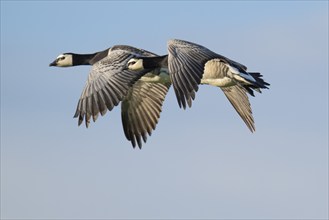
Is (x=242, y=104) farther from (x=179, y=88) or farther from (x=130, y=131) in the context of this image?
(x=179, y=88)

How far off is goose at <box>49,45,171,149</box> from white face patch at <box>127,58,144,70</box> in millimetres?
56

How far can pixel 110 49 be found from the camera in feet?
81.9

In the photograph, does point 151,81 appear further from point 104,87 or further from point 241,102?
point 104,87

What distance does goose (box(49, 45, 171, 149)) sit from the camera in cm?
2178

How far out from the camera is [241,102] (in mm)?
24359

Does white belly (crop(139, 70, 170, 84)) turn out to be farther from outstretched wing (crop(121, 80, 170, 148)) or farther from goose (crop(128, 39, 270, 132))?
outstretched wing (crop(121, 80, 170, 148))

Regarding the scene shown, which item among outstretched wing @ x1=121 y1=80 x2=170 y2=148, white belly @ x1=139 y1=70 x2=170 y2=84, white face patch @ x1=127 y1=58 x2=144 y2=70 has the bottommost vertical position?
outstretched wing @ x1=121 y1=80 x2=170 y2=148

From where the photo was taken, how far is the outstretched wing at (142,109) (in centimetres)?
2528

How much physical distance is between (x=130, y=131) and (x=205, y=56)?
4367 millimetres

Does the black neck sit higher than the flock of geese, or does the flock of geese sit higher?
the black neck

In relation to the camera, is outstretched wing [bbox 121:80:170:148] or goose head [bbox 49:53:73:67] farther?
goose head [bbox 49:53:73:67]

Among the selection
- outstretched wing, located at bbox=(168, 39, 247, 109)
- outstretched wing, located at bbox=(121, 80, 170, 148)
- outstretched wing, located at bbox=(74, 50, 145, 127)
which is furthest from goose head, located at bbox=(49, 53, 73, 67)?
outstretched wing, located at bbox=(168, 39, 247, 109)

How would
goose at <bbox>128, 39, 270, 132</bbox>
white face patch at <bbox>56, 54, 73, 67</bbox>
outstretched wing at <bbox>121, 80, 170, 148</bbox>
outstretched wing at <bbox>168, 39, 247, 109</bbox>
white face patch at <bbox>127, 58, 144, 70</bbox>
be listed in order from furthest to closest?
white face patch at <bbox>56, 54, 73, 67</bbox>
outstretched wing at <bbox>121, 80, 170, 148</bbox>
white face patch at <bbox>127, 58, 144, 70</bbox>
goose at <bbox>128, 39, 270, 132</bbox>
outstretched wing at <bbox>168, 39, 247, 109</bbox>

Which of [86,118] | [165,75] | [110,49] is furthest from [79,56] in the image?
[86,118]
